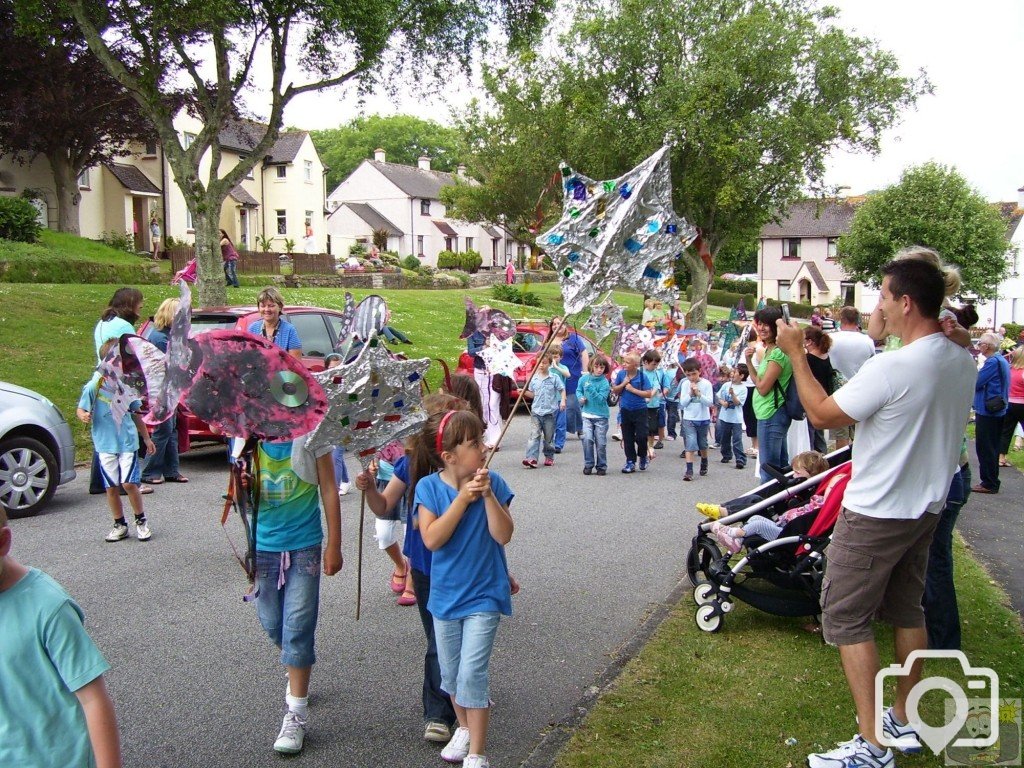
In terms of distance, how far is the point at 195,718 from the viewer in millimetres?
4004

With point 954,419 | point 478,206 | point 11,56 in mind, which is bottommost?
point 954,419

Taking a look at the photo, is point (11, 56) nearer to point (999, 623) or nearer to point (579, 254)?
point (579, 254)

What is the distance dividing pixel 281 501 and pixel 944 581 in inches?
133

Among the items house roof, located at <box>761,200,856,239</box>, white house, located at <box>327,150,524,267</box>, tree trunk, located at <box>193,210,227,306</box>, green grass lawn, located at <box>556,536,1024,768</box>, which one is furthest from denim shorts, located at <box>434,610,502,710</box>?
house roof, located at <box>761,200,856,239</box>

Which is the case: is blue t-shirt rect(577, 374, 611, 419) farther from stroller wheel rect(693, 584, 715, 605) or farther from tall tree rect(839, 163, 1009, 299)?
tall tree rect(839, 163, 1009, 299)

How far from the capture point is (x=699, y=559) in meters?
5.80

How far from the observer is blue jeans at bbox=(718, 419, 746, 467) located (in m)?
11.5

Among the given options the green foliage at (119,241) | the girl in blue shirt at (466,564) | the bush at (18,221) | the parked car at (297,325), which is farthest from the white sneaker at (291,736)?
the green foliage at (119,241)

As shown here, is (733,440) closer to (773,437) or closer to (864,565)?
(773,437)

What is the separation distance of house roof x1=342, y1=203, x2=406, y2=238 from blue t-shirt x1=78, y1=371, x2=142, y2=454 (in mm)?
55344

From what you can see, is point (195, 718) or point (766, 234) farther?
point (766, 234)

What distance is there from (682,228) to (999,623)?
10.5 ft

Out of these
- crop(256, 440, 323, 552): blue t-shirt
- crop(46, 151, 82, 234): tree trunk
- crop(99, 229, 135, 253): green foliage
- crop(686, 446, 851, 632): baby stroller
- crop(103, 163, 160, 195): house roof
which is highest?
crop(103, 163, 160, 195): house roof

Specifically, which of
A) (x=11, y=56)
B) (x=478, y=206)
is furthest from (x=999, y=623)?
(x=478, y=206)
